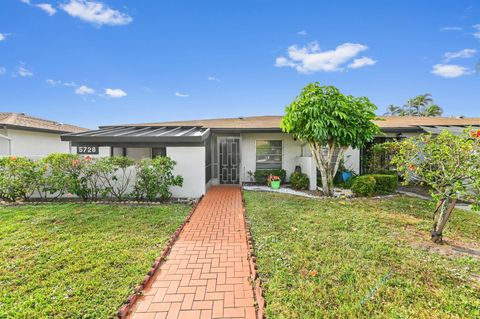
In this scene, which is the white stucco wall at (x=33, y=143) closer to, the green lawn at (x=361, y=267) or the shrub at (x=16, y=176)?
the shrub at (x=16, y=176)

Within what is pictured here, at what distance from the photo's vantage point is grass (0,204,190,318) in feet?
9.77

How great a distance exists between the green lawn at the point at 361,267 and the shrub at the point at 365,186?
2.60 meters

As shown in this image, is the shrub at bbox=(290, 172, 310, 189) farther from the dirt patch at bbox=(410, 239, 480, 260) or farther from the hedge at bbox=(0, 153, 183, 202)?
the dirt patch at bbox=(410, 239, 480, 260)

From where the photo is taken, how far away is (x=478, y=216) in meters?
7.16

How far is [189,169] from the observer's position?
936cm

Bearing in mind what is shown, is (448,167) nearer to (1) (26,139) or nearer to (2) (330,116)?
(2) (330,116)

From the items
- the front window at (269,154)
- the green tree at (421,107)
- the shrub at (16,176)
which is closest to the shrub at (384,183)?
the front window at (269,154)

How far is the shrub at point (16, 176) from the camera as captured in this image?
8.22 m

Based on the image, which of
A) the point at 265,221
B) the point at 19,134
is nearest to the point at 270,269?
the point at 265,221

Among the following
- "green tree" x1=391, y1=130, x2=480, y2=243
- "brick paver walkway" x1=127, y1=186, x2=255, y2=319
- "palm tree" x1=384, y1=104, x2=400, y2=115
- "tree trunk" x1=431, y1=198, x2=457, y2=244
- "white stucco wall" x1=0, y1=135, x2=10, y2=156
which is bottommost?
"brick paver walkway" x1=127, y1=186, x2=255, y2=319

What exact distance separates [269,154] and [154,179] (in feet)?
22.9

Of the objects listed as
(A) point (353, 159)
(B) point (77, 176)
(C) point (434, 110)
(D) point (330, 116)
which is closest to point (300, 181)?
(D) point (330, 116)

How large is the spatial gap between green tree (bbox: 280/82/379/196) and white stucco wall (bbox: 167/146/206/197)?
13.5 feet

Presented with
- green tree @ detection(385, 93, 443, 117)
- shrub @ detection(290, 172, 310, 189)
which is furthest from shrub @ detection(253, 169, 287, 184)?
green tree @ detection(385, 93, 443, 117)
